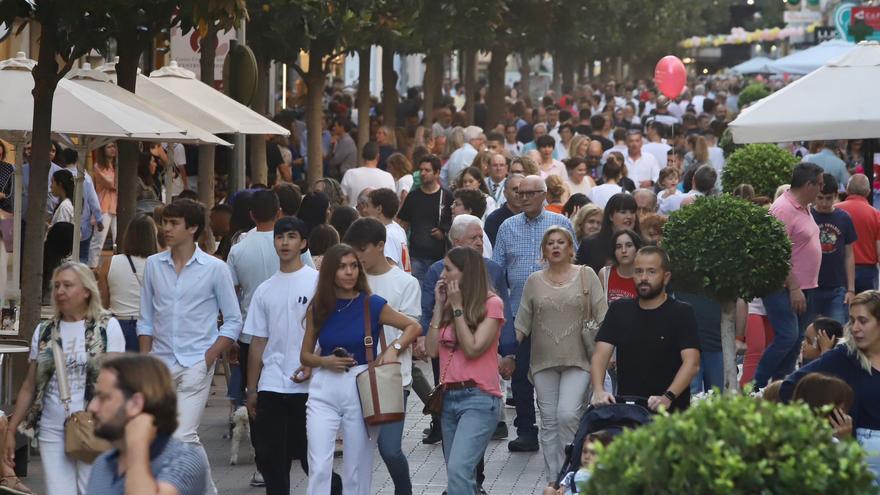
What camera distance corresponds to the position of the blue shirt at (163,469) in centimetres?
549

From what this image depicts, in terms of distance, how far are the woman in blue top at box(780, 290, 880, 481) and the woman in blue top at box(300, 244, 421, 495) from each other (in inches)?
81.9

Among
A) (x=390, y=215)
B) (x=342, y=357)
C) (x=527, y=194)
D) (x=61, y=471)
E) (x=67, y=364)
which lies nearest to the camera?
(x=61, y=471)

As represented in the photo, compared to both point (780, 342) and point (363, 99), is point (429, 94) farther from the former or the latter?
point (780, 342)

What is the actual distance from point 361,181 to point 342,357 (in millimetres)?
8666

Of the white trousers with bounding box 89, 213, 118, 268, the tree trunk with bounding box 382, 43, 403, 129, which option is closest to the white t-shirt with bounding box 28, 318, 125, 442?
the white trousers with bounding box 89, 213, 118, 268

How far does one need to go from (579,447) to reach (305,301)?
197 centimetres

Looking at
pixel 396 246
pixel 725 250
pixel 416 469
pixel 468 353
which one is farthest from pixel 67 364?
pixel 396 246

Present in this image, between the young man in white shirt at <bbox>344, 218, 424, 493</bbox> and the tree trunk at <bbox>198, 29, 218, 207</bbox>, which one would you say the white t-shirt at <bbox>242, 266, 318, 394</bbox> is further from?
the tree trunk at <bbox>198, 29, 218, 207</bbox>

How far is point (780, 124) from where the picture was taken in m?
12.6

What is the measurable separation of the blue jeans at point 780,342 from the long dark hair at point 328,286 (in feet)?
15.9

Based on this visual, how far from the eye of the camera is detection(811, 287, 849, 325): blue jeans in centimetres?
1335

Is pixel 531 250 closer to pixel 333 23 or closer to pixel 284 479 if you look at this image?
pixel 284 479

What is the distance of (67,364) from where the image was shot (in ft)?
26.7

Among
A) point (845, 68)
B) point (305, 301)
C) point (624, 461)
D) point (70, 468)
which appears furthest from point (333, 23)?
point (624, 461)
